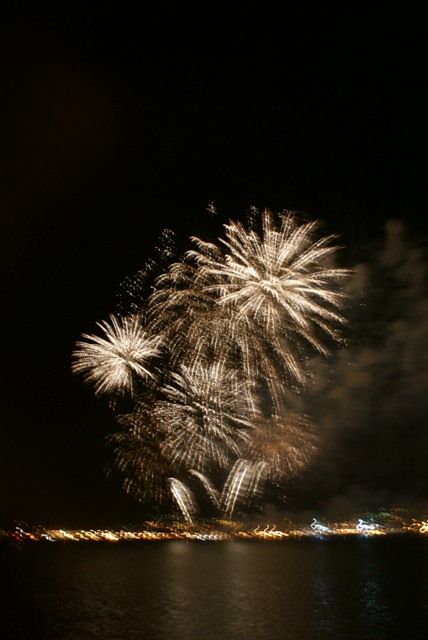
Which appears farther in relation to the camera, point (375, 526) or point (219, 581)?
point (375, 526)

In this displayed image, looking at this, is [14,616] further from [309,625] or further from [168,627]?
[309,625]

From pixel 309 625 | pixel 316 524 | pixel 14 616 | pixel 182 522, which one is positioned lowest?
pixel 14 616

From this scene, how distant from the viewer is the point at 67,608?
15094 millimetres

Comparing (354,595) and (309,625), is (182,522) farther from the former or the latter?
(309,625)

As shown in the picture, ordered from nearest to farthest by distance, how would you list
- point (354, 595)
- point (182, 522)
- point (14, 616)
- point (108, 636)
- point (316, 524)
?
point (108, 636)
point (14, 616)
point (354, 595)
point (182, 522)
point (316, 524)

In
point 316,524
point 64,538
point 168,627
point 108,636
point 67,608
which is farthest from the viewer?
point 316,524

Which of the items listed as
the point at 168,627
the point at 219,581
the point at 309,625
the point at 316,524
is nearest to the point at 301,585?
the point at 219,581

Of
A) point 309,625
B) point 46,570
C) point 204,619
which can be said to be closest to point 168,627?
point 204,619

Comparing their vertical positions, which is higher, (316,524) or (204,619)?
(316,524)

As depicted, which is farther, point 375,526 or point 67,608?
point 375,526

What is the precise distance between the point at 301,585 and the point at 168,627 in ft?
40.5

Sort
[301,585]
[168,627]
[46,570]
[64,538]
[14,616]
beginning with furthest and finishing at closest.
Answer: [64,538]
[46,570]
[301,585]
[14,616]
[168,627]

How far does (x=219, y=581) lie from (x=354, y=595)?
18.2 feet

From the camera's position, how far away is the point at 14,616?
13438 mm
